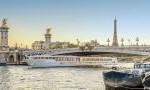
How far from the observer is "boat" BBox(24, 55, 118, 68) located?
10494 centimetres

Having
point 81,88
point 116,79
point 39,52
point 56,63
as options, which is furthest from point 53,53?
point 116,79

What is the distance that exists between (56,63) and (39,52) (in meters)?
25.6

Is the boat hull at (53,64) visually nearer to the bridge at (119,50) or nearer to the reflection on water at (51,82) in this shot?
the bridge at (119,50)

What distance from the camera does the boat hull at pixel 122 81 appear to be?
1537 inches

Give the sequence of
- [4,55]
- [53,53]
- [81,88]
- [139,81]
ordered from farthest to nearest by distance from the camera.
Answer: [4,55], [53,53], [81,88], [139,81]

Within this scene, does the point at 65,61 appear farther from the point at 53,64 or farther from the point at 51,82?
the point at 51,82

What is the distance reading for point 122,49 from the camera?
384 ft

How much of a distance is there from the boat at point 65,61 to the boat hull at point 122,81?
61.5m

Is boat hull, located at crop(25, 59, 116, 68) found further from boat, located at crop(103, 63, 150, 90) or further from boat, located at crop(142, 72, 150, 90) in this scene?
boat, located at crop(142, 72, 150, 90)

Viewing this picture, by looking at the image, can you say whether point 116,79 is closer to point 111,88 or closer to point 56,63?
point 111,88

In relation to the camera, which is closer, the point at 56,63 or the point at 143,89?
the point at 143,89

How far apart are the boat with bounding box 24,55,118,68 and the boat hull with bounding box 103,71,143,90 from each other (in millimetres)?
61473

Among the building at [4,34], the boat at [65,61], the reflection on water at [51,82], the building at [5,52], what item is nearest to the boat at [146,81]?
the reflection on water at [51,82]

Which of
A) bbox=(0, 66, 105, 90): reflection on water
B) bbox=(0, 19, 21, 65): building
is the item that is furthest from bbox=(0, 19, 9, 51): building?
bbox=(0, 66, 105, 90): reflection on water
